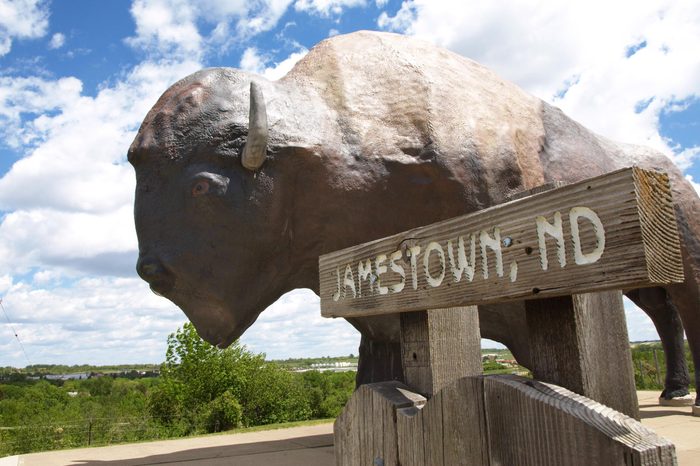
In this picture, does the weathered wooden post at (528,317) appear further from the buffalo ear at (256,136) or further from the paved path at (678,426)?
the paved path at (678,426)

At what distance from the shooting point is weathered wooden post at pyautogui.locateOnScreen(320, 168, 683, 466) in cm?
113

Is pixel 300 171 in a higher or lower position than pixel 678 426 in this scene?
higher

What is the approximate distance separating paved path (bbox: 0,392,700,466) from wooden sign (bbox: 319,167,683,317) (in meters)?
2.89

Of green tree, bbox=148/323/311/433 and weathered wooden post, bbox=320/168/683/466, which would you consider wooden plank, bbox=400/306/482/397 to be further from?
green tree, bbox=148/323/311/433

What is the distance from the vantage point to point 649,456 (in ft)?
3.34

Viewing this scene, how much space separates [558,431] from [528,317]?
0.34 meters

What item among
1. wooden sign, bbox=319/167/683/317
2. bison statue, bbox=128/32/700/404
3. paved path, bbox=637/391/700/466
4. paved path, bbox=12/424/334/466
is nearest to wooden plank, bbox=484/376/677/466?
wooden sign, bbox=319/167/683/317

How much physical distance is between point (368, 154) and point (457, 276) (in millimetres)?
2533

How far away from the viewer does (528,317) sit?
146cm

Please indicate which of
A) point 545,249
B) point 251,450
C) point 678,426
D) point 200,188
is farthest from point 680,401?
point 545,249

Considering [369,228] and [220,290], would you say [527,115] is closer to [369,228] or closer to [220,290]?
[369,228]

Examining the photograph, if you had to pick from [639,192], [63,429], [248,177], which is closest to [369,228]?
[248,177]

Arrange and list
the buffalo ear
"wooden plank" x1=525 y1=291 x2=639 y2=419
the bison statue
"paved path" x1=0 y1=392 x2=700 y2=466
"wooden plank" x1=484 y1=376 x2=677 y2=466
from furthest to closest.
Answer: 1. "paved path" x1=0 y1=392 x2=700 y2=466
2. the bison statue
3. the buffalo ear
4. "wooden plank" x1=525 y1=291 x2=639 y2=419
5. "wooden plank" x1=484 y1=376 x2=677 y2=466

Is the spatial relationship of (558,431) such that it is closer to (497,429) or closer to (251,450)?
(497,429)
